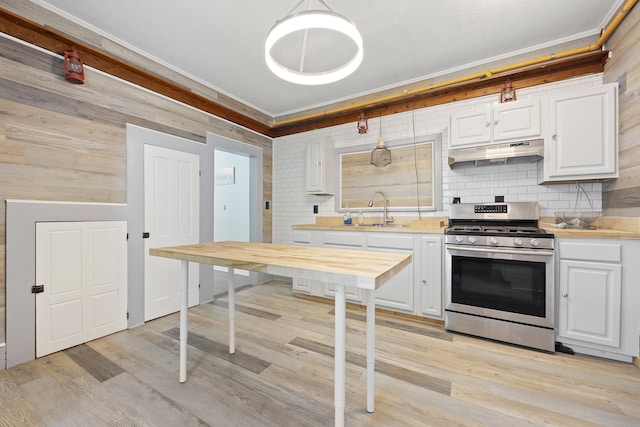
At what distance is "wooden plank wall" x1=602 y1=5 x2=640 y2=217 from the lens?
80.3 inches

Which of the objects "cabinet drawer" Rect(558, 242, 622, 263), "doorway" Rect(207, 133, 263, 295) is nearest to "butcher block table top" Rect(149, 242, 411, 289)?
"cabinet drawer" Rect(558, 242, 622, 263)

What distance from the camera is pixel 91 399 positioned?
1660 millimetres

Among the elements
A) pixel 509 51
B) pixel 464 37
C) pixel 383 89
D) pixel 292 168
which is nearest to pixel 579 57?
pixel 509 51

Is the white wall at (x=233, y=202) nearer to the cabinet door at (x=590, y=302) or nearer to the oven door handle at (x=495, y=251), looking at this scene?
the oven door handle at (x=495, y=251)

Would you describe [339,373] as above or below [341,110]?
below

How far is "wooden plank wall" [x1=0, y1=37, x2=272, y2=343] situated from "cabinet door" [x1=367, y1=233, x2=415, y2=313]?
2.80 metres

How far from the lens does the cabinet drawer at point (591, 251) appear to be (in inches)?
80.3

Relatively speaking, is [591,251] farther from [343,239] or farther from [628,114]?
[343,239]

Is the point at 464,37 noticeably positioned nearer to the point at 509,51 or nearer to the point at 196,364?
the point at 509,51

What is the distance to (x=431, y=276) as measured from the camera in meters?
2.80

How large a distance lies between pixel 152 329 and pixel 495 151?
12.8ft

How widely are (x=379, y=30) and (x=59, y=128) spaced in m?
2.94

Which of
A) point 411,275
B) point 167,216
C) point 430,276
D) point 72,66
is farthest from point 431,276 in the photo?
point 72,66

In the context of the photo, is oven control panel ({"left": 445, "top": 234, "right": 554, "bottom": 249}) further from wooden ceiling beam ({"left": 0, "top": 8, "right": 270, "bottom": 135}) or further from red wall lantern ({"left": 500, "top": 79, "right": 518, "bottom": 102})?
wooden ceiling beam ({"left": 0, "top": 8, "right": 270, "bottom": 135})
